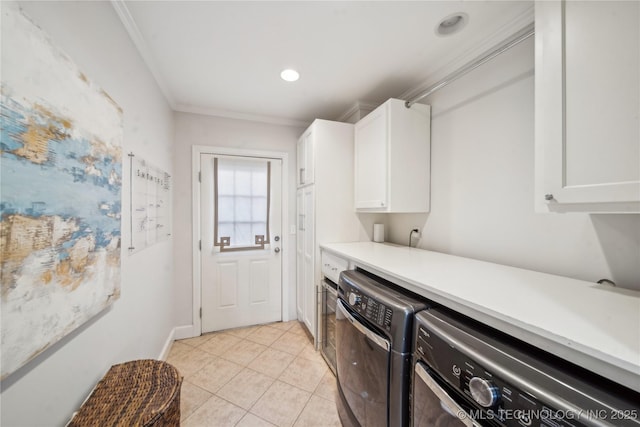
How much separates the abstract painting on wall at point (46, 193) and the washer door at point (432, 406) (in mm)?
1228

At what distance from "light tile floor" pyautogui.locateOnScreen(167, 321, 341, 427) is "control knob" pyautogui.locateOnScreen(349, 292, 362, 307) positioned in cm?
82

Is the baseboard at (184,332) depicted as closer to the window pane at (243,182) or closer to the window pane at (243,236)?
the window pane at (243,236)

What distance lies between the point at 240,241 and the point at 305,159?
1.16 m

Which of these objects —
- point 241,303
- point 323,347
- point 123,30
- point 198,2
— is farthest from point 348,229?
point 123,30

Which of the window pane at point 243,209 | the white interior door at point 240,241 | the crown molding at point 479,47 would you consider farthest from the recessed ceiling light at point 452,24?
the window pane at point 243,209

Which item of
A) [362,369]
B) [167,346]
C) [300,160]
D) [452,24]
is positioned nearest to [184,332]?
[167,346]

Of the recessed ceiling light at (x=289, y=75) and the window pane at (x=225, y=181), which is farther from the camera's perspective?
the window pane at (x=225, y=181)

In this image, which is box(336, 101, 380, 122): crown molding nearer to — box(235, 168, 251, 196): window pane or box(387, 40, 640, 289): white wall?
box(387, 40, 640, 289): white wall

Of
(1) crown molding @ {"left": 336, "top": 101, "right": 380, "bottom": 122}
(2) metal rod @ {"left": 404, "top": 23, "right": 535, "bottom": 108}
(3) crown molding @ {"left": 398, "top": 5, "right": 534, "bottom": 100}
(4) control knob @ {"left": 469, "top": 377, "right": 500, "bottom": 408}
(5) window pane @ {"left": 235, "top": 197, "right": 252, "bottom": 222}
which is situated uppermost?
(1) crown molding @ {"left": 336, "top": 101, "right": 380, "bottom": 122}

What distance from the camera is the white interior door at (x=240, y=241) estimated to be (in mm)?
2543

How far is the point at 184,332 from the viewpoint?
2.45m

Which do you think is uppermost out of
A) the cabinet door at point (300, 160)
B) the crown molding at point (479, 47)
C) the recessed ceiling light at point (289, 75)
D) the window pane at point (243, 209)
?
the recessed ceiling light at point (289, 75)

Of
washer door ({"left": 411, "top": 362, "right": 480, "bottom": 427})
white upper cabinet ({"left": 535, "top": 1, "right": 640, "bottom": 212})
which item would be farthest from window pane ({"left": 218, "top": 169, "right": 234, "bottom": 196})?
white upper cabinet ({"left": 535, "top": 1, "right": 640, "bottom": 212})

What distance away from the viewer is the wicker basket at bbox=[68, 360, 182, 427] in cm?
86
